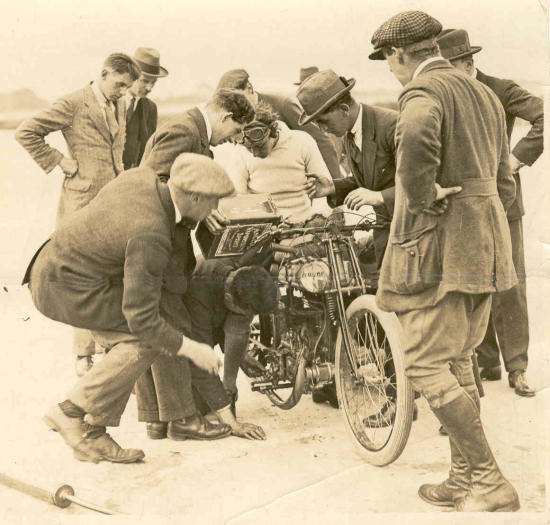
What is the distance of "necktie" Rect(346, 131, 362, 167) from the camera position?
4021 mm

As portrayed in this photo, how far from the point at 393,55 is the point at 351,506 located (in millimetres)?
2051

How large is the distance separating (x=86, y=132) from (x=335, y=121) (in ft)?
3.95

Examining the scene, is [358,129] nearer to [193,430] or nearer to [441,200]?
[441,200]

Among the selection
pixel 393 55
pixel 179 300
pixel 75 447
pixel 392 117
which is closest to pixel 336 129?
pixel 392 117

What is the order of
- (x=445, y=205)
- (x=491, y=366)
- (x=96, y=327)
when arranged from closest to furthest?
(x=445, y=205) → (x=96, y=327) → (x=491, y=366)

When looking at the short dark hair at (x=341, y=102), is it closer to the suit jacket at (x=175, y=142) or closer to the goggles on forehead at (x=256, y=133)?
the goggles on forehead at (x=256, y=133)

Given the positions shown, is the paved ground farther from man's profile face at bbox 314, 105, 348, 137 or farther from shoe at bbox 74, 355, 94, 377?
man's profile face at bbox 314, 105, 348, 137

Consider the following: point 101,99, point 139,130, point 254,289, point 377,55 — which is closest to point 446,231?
point 377,55

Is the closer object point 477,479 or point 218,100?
point 477,479

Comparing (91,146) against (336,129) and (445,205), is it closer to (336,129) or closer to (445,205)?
(336,129)

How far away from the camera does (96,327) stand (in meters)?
3.91

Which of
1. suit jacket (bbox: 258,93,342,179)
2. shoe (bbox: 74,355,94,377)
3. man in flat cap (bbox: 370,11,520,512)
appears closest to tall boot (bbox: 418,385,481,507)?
man in flat cap (bbox: 370,11,520,512)

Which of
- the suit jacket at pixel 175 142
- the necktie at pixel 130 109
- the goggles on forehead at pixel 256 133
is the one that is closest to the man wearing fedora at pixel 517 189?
the goggles on forehead at pixel 256 133

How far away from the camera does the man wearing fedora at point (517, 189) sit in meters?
3.99
